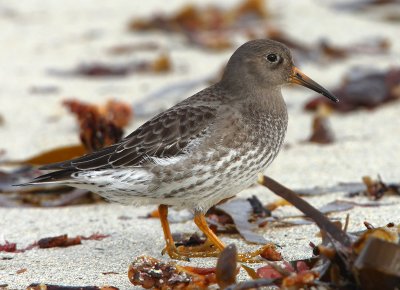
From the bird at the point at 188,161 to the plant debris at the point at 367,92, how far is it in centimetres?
240

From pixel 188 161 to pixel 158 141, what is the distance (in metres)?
0.24

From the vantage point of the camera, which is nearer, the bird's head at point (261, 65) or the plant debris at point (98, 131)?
the bird's head at point (261, 65)

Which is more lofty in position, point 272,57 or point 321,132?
point 272,57

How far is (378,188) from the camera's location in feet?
16.3

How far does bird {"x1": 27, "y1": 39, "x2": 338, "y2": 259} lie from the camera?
4.32 meters

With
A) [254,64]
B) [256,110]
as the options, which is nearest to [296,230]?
[256,110]

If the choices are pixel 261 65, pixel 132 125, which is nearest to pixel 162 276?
pixel 261 65

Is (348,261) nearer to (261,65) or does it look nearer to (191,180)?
(191,180)

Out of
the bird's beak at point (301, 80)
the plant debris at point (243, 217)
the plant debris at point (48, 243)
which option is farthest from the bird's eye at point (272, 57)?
the plant debris at point (48, 243)

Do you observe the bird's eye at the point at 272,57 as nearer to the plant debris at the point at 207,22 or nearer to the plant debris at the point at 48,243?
the plant debris at the point at 48,243

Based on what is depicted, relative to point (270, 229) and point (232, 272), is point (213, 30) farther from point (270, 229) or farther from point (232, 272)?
point (232, 272)

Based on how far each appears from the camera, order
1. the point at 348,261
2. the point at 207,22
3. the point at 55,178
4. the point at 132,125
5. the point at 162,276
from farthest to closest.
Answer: the point at 207,22, the point at 132,125, the point at 55,178, the point at 162,276, the point at 348,261

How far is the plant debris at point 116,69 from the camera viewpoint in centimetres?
813

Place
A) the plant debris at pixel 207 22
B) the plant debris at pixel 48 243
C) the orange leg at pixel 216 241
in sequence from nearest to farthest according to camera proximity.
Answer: the orange leg at pixel 216 241 → the plant debris at pixel 48 243 → the plant debris at pixel 207 22
